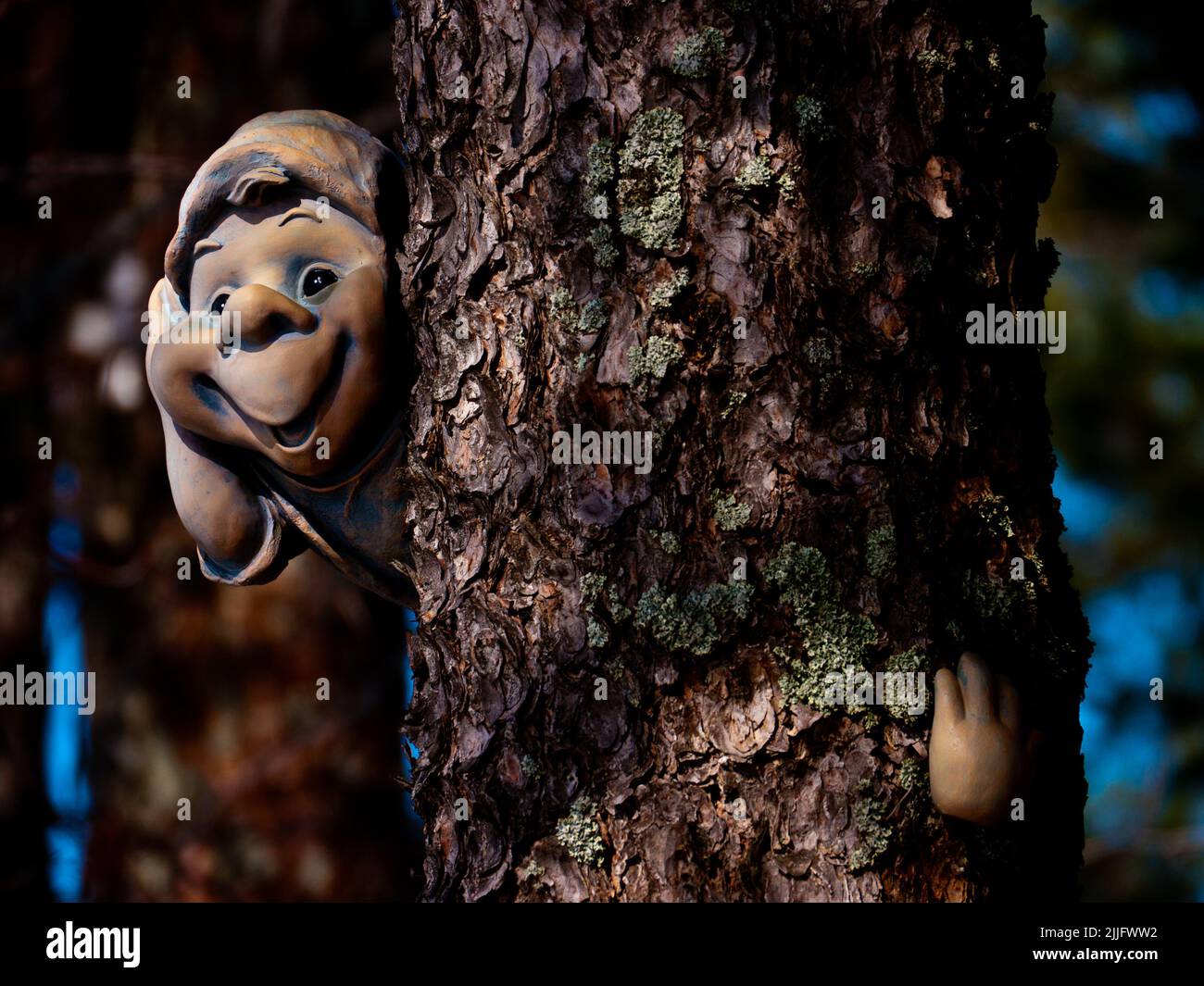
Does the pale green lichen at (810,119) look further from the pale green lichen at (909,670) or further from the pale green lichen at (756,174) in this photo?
the pale green lichen at (909,670)

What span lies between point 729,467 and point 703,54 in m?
0.43

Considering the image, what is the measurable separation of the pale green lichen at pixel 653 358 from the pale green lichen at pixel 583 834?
440 millimetres

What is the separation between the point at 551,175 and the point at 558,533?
39 cm

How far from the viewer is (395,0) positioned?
1.61 metres

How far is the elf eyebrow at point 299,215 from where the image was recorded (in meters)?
1.60

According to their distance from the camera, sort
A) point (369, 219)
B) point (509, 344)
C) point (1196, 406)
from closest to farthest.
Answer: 1. point (509, 344)
2. point (369, 219)
3. point (1196, 406)

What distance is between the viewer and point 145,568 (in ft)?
13.0

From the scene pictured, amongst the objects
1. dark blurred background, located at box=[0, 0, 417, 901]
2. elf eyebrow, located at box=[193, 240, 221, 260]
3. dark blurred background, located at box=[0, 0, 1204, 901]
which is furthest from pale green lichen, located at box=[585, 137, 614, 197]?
dark blurred background, located at box=[0, 0, 417, 901]

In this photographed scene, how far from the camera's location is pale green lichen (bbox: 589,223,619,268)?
4.61 ft

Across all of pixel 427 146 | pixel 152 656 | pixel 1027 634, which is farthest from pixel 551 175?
pixel 152 656

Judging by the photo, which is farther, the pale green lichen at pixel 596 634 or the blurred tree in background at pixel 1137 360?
the blurred tree in background at pixel 1137 360

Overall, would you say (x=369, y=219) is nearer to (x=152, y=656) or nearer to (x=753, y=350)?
(x=753, y=350)

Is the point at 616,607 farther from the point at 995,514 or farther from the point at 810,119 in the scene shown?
the point at 810,119
